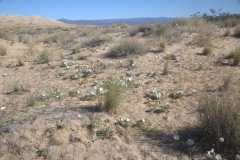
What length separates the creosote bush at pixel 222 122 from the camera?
10.5 ft

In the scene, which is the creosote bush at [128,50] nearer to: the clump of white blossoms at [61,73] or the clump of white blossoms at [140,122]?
the clump of white blossoms at [61,73]

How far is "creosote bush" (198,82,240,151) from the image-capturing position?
3.20m

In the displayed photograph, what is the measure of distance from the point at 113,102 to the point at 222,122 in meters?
1.71

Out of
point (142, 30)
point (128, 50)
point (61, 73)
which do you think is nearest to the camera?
point (61, 73)

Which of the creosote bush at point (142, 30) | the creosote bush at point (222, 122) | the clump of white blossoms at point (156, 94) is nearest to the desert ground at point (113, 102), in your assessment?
the clump of white blossoms at point (156, 94)

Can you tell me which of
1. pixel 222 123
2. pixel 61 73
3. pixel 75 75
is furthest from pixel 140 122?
pixel 61 73

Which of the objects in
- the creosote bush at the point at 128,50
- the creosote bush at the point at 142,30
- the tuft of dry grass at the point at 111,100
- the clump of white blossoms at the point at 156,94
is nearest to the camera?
the tuft of dry grass at the point at 111,100

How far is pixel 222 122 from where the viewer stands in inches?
132

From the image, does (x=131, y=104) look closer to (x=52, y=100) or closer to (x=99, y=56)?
(x=52, y=100)

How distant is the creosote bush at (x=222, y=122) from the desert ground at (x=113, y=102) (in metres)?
0.12

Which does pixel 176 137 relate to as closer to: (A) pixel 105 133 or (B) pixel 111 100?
(A) pixel 105 133

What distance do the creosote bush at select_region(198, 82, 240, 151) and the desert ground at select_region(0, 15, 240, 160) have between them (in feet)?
0.41

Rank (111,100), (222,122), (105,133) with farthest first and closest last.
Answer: (111,100) < (105,133) < (222,122)

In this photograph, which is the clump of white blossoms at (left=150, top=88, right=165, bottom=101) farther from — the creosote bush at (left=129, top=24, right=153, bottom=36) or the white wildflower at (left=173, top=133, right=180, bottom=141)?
the creosote bush at (left=129, top=24, right=153, bottom=36)
